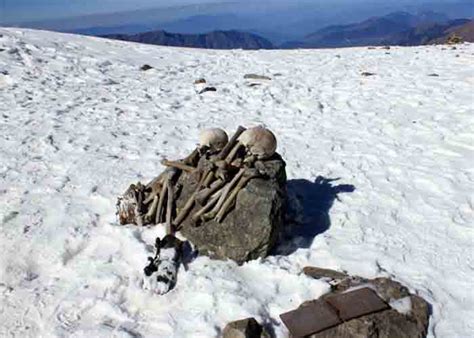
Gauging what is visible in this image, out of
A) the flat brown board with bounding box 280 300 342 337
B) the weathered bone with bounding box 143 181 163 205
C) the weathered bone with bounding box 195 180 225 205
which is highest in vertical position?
the weathered bone with bounding box 195 180 225 205

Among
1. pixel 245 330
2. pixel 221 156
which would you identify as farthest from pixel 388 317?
pixel 221 156

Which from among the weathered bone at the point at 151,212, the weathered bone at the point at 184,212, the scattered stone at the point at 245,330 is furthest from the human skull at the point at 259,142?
the scattered stone at the point at 245,330

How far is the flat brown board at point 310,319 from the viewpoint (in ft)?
15.0

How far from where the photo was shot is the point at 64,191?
7.29 metres

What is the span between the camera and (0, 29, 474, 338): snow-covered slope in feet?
16.8

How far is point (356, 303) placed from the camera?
4820 mm

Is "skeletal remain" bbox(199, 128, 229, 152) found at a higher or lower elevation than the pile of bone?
higher

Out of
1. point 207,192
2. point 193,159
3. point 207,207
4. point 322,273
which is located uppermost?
point 193,159

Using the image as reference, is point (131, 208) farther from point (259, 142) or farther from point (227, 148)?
point (259, 142)

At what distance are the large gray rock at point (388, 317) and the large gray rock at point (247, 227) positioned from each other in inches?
30.3

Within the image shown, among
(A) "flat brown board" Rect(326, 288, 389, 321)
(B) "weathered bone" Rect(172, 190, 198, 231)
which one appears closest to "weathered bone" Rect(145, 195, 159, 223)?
(B) "weathered bone" Rect(172, 190, 198, 231)

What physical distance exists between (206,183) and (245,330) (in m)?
1.94

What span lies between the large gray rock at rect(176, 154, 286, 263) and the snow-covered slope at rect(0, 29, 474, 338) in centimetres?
16

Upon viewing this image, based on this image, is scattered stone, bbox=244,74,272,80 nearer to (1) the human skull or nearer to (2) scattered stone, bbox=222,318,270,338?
(1) the human skull
